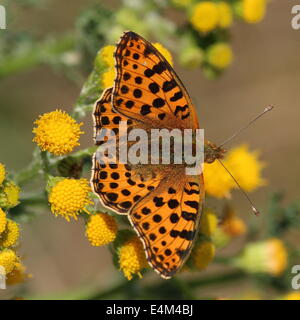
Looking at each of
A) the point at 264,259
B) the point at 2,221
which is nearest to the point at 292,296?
the point at 264,259

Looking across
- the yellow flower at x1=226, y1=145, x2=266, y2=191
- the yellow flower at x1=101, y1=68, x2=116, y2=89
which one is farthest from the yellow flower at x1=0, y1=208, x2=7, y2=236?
the yellow flower at x1=226, y1=145, x2=266, y2=191

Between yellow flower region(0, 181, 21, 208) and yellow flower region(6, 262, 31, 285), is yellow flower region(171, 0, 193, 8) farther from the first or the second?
yellow flower region(6, 262, 31, 285)

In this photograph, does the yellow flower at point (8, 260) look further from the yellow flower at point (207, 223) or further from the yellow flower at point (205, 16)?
the yellow flower at point (205, 16)

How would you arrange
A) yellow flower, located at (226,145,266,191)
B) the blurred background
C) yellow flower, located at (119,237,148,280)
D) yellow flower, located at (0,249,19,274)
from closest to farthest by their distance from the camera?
yellow flower, located at (0,249,19,274)
yellow flower, located at (119,237,148,280)
yellow flower, located at (226,145,266,191)
the blurred background

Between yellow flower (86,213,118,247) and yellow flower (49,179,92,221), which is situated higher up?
yellow flower (49,179,92,221)

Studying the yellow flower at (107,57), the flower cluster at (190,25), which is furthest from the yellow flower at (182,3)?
the yellow flower at (107,57)

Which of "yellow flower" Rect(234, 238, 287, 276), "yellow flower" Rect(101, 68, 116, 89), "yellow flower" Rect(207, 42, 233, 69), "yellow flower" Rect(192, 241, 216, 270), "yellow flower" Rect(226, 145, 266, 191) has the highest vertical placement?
"yellow flower" Rect(207, 42, 233, 69)

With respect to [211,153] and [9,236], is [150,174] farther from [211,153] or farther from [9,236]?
[9,236]
